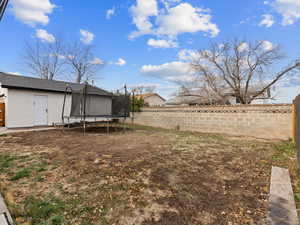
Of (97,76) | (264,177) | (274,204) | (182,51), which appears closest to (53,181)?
(274,204)

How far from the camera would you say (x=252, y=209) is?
A: 2.06 meters

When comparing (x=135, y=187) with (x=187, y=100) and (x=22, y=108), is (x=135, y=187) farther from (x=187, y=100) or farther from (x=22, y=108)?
(x=187, y=100)

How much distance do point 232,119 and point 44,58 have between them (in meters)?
22.1

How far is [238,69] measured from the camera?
42.3 ft

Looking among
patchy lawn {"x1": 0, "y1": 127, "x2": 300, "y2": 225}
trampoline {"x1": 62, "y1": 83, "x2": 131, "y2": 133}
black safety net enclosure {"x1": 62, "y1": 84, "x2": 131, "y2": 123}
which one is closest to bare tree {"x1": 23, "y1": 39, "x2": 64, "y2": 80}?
trampoline {"x1": 62, "y1": 83, "x2": 131, "y2": 133}

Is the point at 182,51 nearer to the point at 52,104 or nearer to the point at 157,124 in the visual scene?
the point at 157,124

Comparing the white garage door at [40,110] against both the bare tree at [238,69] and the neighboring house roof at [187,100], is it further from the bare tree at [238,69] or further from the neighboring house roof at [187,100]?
the neighboring house roof at [187,100]

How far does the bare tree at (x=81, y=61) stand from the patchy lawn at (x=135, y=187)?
19852 millimetres

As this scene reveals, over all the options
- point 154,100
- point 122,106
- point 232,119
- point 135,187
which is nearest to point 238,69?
point 232,119

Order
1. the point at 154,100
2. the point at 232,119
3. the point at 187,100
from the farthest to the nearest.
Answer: the point at 154,100
the point at 187,100
the point at 232,119

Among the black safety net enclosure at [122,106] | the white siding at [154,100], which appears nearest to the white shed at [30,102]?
the black safety net enclosure at [122,106]

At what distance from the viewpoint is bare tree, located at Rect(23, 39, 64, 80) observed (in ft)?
62.2

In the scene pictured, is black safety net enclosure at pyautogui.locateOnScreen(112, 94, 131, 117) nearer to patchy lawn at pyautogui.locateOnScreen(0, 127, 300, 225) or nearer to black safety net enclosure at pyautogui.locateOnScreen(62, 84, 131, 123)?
black safety net enclosure at pyautogui.locateOnScreen(62, 84, 131, 123)

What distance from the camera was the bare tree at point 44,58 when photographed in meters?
19.0
